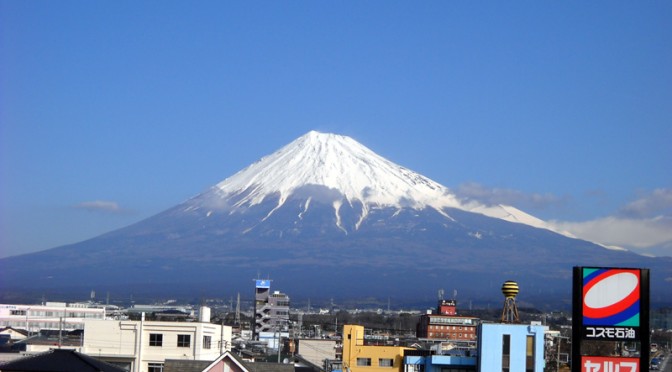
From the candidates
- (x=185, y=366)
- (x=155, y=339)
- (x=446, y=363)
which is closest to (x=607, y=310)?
(x=185, y=366)

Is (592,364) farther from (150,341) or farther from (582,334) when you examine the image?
(150,341)

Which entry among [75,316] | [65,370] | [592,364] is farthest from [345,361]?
[75,316]

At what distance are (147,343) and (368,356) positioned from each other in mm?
11258

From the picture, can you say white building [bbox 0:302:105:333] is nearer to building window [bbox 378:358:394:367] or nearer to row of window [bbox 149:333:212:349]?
building window [bbox 378:358:394:367]

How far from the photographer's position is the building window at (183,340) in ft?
155

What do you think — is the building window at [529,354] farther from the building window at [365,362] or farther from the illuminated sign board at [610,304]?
the illuminated sign board at [610,304]

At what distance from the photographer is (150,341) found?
47250mm

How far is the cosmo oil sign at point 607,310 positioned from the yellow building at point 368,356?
2963 centimetres

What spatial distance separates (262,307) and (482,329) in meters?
90.0

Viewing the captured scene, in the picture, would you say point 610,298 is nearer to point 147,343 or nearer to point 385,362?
point 147,343

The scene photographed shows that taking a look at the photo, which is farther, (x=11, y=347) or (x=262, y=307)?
(x=262, y=307)

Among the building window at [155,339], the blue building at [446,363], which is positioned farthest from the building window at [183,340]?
the blue building at [446,363]

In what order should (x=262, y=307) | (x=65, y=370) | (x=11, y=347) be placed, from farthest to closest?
(x=262, y=307) → (x=11, y=347) → (x=65, y=370)

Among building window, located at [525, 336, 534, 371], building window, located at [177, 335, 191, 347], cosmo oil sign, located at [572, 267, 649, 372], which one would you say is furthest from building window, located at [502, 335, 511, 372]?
cosmo oil sign, located at [572, 267, 649, 372]
